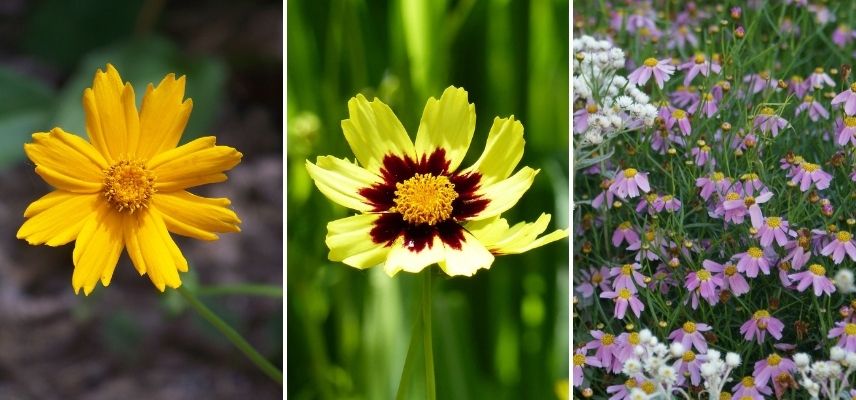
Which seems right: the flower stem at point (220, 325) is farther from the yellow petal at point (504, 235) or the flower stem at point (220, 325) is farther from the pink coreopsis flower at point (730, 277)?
the pink coreopsis flower at point (730, 277)

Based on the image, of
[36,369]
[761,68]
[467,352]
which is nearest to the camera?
[467,352]

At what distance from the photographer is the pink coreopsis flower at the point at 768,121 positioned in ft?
2.59

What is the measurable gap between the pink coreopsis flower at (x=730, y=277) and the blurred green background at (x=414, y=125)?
10 cm

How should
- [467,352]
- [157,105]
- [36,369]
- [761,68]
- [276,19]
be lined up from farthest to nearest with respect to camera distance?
[276,19], [36,369], [761,68], [467,352], [157,105]

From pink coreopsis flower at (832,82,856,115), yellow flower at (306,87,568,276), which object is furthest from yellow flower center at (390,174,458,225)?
pink coreopsis flower at (832,82,856,115)

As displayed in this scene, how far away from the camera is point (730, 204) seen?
74cm

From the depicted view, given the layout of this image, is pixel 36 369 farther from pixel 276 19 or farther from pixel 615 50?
pixel 615 50

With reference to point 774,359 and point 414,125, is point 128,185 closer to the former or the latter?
point 414,125

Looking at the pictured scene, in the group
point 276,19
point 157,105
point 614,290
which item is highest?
point 276,19

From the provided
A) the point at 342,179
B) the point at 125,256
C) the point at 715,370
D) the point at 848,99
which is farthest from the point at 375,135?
the point at 125,256

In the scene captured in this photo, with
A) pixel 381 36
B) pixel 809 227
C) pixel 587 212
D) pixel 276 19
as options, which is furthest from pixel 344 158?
pixel 276 19

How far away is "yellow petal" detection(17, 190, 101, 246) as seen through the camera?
0.58 metres

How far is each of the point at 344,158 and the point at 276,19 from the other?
0.74 metres

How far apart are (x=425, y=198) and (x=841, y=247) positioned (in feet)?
0.98
